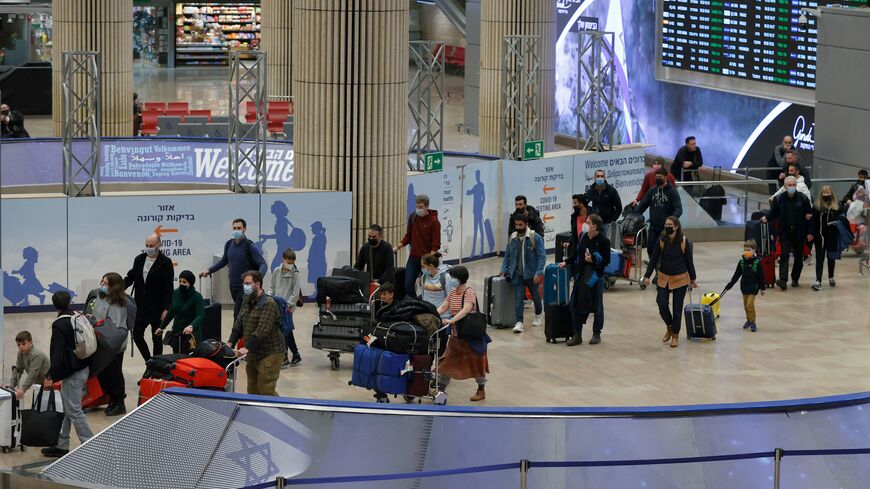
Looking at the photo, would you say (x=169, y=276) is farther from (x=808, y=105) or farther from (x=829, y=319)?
(x=808, y=105)

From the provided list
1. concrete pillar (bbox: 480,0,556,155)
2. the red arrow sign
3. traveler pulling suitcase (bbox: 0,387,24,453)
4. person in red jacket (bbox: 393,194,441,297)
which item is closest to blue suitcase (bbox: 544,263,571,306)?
person in red jacket (bbox: 393,194,441,297)

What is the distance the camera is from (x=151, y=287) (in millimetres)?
14531

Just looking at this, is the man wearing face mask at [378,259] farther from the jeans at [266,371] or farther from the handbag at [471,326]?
the jeans at [266,371]

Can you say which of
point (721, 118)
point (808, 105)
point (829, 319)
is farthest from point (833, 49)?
point (829, 319)

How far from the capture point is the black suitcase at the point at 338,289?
49.9ft

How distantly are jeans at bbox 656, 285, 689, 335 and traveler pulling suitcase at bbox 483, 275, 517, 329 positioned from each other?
174 centimetres

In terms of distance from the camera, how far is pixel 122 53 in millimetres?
27297

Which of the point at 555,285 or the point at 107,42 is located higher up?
the point at 107,42

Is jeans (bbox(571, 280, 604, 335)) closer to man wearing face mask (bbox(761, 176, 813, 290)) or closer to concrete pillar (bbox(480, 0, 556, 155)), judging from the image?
man wearing face mask (bbox(761, 176, 813, 290))

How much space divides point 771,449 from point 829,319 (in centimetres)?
979

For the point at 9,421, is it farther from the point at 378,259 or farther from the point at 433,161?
the point at 433,161

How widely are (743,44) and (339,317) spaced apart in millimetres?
16028

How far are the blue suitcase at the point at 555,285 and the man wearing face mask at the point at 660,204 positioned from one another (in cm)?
225

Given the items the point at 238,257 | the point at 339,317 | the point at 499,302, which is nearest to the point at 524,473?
the point at 339,317
